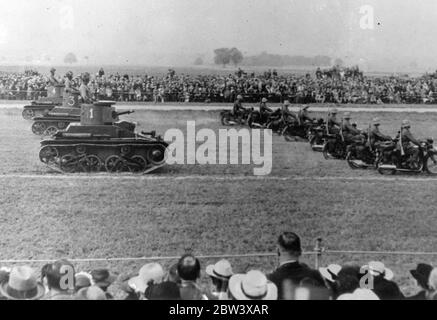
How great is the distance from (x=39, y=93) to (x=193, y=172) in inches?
387

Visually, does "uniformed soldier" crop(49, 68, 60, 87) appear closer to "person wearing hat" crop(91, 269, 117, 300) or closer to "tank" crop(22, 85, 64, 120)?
"tank" crop(22, 85, 64, 120)

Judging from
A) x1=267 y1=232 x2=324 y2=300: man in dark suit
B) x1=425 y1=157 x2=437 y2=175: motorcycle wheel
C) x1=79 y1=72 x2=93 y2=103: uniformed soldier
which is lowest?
x1=425 y1=157 x2=437 y2=175: motorcycle wheel

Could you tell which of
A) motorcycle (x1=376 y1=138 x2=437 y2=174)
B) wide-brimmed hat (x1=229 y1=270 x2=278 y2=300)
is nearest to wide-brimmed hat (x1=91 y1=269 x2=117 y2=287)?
wide-brimmed hat (x1=229 y1=270 x2=278 y2=300)

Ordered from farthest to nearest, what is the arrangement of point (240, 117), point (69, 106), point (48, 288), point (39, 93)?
point (39, 93) < point (240, 117) < point (69, 106) < point (48, 288)

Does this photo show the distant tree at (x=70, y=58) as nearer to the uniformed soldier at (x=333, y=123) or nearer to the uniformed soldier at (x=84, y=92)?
the uniformed soldier at (x=84, y=92)

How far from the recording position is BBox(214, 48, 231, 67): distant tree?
11.5m

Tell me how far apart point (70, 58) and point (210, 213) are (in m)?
5.01

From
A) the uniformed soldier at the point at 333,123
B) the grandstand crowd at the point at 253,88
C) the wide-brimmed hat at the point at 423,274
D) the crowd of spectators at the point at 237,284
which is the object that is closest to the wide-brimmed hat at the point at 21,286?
the crowd of spectators at the point at 237,284

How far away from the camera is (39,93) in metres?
18.5

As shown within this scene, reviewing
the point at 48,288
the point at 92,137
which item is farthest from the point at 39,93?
the point at 48,288

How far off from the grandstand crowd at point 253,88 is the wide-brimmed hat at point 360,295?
563 inches

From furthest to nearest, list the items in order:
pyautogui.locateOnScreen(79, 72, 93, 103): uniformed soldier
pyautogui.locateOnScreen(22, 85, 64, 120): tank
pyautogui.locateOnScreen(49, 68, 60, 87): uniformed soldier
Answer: pyautogui.locateOnScreen(22, 85, 64, 120): tank
pyautogui.locateOnScreen(49, 68, 60, 87): uniformed soldier
pyautogui.locateOnScreen(79, 72, 93, 103): uniformed soldier

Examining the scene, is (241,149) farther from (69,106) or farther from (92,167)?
(69,106)

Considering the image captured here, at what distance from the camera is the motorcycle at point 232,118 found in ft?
55.3
